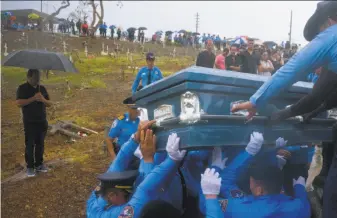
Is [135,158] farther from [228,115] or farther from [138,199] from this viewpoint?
[228,115]

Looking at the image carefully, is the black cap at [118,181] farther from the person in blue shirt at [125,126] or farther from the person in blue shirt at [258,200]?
the person in blue shirt at [125,126]

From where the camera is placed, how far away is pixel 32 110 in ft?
18.9

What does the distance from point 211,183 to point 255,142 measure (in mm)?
433

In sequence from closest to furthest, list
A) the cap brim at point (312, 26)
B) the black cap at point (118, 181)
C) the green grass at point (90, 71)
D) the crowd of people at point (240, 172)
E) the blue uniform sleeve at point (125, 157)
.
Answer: the crowd of people at point (240, 172) < the cap brim at point (312, 26) < the black cap at point (118, 181) < the blue uniform sleeve at point (125, 157) < the green grass at point (90, 71)

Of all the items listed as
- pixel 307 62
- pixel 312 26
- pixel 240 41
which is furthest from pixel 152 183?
pixel 240 41

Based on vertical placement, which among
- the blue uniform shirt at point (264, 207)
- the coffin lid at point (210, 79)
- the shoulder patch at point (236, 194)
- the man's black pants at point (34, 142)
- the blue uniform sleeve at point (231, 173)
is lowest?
the man's black pants at point (34, 142)

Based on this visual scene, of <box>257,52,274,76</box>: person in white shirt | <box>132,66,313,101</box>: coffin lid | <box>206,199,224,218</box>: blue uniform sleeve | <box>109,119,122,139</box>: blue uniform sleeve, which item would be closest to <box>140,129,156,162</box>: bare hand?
<box>132,66,313,101</box>: coffin lid

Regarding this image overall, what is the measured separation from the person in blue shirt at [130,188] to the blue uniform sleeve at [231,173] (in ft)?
1.30

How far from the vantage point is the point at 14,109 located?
43.8 ft

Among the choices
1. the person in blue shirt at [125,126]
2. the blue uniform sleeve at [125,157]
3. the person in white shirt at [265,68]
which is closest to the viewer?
the blue uniform sleeve at [125,157]

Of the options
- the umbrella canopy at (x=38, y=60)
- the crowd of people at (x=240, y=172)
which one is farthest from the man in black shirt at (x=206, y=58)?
the crowd of people at (x=240, y=172)

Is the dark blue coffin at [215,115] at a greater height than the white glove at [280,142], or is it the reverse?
the dark blue coffin at [215,115]

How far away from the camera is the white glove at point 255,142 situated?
2504 millimetres

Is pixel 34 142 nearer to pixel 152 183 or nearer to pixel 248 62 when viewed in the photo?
pixel 152 183
